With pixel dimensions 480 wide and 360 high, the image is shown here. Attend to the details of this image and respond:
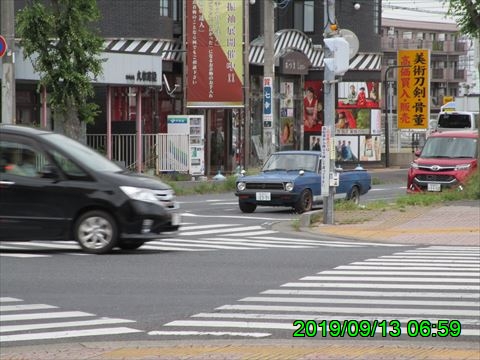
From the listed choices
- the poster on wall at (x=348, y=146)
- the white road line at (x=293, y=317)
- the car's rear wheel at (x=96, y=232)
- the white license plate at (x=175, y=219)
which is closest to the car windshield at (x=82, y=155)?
the car's rear wheel at (x=96, y=232)

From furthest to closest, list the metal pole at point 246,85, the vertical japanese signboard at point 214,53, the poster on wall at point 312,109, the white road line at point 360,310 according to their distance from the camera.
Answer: the poster on wall at point 312,109 → the metal pole at point 246,85 → the vertical japanese signboard at point 214,53 → the white road line at point 360,310

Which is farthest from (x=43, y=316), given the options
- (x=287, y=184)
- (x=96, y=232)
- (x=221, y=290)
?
(x=287, y=184)

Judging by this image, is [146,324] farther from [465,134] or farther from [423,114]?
[423,114]

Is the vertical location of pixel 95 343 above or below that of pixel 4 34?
below

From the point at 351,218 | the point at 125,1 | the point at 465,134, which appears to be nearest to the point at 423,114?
the point at 125,1

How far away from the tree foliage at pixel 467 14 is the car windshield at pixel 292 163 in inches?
207

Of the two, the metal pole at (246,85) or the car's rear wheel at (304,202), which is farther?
the metal pole at (246,85)

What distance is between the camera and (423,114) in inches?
2122

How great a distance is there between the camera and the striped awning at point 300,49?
4891cm

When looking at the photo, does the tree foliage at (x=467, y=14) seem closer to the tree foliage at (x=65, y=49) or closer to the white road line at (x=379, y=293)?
the tree foliage at (x=65, y=49)

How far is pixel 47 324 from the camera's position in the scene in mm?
11383

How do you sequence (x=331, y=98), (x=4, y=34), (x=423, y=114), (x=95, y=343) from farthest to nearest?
(x=423, y=114)
(x=4, y=34)
(x=331, y=98)
(x=95, y=343)

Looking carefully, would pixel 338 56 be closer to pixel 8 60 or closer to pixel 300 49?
pixel 8 60

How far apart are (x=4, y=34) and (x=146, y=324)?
16.6m
